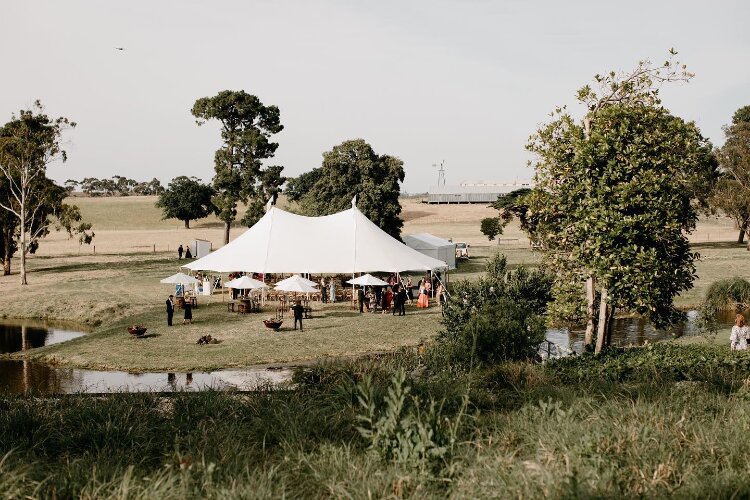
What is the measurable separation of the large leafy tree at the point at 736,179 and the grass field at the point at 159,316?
11.7 feet

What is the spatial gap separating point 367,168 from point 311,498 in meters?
46.3

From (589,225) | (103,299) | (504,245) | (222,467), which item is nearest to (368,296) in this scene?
(103,299)

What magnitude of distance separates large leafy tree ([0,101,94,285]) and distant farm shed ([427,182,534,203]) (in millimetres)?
112573

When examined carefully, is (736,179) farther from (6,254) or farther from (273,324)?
(6,254)

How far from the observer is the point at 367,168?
2016 inches

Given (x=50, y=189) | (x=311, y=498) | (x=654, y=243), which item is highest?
(x=50, y=189)

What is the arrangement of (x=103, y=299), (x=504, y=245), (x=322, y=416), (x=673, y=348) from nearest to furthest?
(x=322, y=416), (x=673, y=348), (x=103, y=299), (x=504, y=245)

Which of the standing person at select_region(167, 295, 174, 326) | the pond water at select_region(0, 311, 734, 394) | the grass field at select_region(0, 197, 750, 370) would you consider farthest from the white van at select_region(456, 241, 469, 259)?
the standing person at select_region(167, 295, 174, 326)

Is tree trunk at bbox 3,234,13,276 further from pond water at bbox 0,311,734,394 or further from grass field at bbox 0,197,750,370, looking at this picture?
pond water at bbox 0,311,734,394

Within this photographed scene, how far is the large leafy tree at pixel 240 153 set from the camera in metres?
50.9

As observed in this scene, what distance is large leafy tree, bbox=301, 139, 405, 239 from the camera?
50.9 meters

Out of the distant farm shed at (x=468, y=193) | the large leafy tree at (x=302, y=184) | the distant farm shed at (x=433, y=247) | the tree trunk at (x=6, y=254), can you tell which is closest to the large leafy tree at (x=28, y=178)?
the tree trunk at (x=6, y=254)

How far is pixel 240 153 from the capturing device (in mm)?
51781

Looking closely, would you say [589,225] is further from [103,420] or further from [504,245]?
[504,245]
